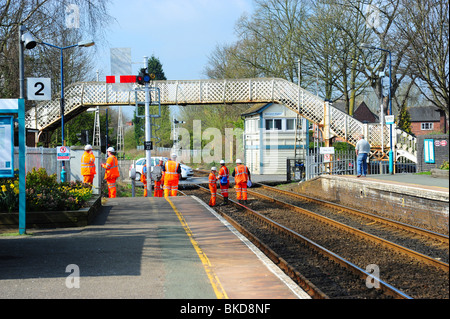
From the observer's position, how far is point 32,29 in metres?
20.4

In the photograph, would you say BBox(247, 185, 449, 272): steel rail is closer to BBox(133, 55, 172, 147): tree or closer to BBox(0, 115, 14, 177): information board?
BBox(0, 115, 14, 177): information board

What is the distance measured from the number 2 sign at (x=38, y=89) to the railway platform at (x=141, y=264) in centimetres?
424

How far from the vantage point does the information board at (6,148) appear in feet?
38.5

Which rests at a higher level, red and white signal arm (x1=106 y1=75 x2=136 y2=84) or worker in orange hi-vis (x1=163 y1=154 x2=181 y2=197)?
red and white signal arm (x1=106 y1=75 x2=136 y2=84)

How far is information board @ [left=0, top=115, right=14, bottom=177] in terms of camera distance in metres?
11.7

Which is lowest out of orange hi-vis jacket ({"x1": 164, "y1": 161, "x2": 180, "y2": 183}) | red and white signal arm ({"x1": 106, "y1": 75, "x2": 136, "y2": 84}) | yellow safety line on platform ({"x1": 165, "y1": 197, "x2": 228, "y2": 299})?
yellow safety line on platform ({"x1": 165, "y1": 197, "x2": 228, "y2": 299})

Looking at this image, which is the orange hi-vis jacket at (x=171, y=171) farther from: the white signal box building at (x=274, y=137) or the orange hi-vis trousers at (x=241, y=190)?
the white signal box building at (x=274, y=137)

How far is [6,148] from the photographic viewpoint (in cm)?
1183

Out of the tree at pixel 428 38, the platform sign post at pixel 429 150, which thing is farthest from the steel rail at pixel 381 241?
the tree at pixel 428 38

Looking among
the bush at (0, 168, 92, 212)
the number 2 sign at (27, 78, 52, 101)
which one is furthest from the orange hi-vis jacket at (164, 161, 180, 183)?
the bush at (0, 168, 92, 212)

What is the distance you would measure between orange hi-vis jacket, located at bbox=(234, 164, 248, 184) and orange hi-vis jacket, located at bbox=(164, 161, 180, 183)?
2101mm

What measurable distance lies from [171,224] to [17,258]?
451 centimetres

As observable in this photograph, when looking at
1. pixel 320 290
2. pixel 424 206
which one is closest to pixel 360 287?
pixel 320 290

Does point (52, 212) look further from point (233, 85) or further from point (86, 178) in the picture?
point (233, 85)
